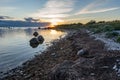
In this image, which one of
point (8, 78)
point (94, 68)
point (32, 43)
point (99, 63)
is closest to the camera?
point (94, 68)

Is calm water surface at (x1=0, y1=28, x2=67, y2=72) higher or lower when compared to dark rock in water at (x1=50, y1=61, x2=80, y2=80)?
lower

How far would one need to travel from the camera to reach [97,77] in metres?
12.4

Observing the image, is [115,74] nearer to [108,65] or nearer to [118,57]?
[108,65]

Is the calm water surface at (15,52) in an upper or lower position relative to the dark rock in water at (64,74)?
lower

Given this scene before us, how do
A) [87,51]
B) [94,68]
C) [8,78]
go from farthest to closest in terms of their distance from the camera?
1. [87,51]
2. [8,78]
3. [94,68]

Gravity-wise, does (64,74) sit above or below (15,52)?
above

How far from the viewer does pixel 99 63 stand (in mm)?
14656

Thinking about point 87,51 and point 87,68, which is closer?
point 87,68

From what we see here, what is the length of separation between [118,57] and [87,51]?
4.63 m

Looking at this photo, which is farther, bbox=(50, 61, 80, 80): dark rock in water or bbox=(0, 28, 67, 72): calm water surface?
bbox=(0, 28, 67, 72): calm water surface

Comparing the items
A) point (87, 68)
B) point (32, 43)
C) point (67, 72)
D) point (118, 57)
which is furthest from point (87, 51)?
point (32, 43)

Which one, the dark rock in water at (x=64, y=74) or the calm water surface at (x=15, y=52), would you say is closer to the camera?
the dark rock in water at (x=64, y=74)

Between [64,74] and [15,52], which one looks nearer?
[64,74]

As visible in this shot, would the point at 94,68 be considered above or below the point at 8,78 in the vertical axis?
above
